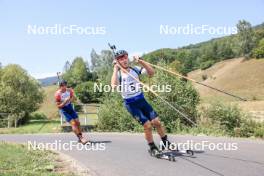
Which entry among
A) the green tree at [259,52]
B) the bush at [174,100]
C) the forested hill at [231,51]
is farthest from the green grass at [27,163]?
the green tree at [259,52]

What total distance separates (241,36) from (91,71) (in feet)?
175

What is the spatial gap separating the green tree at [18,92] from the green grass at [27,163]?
42.9 metres

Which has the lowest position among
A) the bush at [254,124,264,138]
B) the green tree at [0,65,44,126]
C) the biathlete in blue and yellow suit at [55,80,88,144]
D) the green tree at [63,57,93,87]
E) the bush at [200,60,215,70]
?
the bush at [254,124,264,138]

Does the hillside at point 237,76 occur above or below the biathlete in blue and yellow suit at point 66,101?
above

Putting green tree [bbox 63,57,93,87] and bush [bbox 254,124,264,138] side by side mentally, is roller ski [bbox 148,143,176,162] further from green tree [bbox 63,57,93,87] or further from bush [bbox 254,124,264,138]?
green tree [bbox 63,57,93,87]

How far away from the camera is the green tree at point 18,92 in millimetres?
55562

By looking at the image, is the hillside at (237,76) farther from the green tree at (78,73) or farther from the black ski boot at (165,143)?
the black ski boot at (165,143)

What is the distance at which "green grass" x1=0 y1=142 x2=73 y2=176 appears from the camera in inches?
344

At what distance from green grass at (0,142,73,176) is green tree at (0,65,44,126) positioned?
4286 centimetres

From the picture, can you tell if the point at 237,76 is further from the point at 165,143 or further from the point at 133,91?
the point at 133,91

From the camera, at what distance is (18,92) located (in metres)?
57.2

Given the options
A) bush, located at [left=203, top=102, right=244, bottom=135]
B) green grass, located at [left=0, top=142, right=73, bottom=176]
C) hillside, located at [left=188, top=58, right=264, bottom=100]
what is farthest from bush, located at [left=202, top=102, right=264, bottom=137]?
hillside, located at [left=188, top=58, right=264, bottom=100]

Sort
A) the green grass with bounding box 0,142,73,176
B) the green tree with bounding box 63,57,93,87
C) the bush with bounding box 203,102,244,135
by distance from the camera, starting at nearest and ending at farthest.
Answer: the green grass with bounding box 0,142,73,176, the bush with bounding box 203,102,244,135, the green tree with bounding box 63,57,93,87

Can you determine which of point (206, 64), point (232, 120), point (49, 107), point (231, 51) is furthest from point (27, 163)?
point (231, 51)
